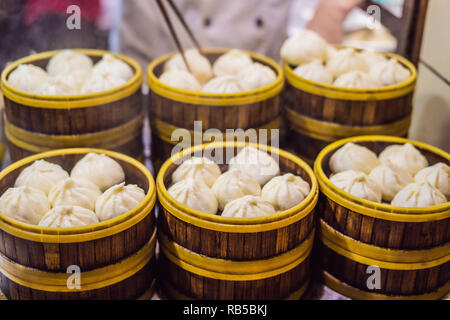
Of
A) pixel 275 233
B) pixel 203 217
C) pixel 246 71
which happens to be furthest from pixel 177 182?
pixel 246 71

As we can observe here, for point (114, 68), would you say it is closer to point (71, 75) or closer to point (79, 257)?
point (71, 75)

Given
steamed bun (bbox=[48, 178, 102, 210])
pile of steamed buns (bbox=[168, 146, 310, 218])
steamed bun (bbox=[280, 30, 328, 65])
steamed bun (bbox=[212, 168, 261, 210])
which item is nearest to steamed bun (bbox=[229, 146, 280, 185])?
pile of steamed buns (bbox=[168, 146, 310, 218])

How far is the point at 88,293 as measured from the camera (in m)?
1.95

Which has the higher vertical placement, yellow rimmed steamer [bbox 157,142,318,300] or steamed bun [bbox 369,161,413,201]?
steamed bun [bbox 369,161,413,201]

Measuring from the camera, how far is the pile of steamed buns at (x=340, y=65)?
2664mm

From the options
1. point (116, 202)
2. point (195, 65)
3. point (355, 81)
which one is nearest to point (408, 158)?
point (355, 81)

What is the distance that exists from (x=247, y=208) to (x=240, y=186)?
194 millimetres

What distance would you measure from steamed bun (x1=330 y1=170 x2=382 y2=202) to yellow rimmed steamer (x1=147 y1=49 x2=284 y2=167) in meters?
0.52

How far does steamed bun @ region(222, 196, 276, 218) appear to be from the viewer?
197 centimetres

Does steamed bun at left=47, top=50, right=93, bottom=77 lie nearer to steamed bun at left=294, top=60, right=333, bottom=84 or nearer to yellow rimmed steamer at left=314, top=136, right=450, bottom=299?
steamed bun at left=294, top=60, right=333, bottom=84

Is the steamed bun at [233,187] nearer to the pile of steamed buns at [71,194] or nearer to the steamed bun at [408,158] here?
the pile of steamed buns at [71,194]

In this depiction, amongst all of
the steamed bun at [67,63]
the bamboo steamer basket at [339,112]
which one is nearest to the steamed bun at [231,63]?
the bamboo steamer basket at [339,112]

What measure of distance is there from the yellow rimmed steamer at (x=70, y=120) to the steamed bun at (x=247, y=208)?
81 cm
